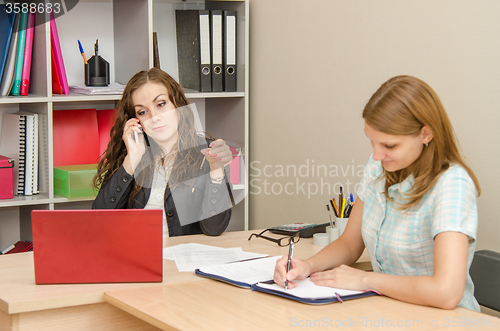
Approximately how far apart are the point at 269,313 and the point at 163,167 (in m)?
1.03

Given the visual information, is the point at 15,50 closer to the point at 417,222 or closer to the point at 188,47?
the point at 188,47

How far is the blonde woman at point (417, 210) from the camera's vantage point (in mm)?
1121

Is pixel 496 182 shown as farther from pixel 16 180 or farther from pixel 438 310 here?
pixel 16 180

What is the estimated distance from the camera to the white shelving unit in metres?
2.32

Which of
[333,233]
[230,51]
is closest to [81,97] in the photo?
[230,51]

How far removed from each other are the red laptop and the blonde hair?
1.98 feet

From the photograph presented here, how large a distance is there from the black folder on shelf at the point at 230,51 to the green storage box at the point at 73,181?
0.85 m

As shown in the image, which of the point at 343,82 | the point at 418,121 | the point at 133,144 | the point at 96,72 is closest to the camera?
the point at 418,121

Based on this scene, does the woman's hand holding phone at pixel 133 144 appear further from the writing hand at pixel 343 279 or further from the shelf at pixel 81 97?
the writing hand at pixel 343 279

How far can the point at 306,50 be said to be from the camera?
7.59 ft

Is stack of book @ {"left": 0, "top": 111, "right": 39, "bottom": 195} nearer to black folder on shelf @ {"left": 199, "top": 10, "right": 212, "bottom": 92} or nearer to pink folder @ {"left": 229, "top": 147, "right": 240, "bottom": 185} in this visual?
black folder on shelf @ {"left": 199, "top": 10, "right": 212, "bottom": 92}

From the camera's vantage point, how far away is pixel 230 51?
2.65 metres

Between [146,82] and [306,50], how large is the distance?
786 millimetres

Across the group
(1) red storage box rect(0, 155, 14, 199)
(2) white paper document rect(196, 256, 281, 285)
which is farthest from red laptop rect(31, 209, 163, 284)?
(1) red storage box rect(0, 155, 14, 199)
